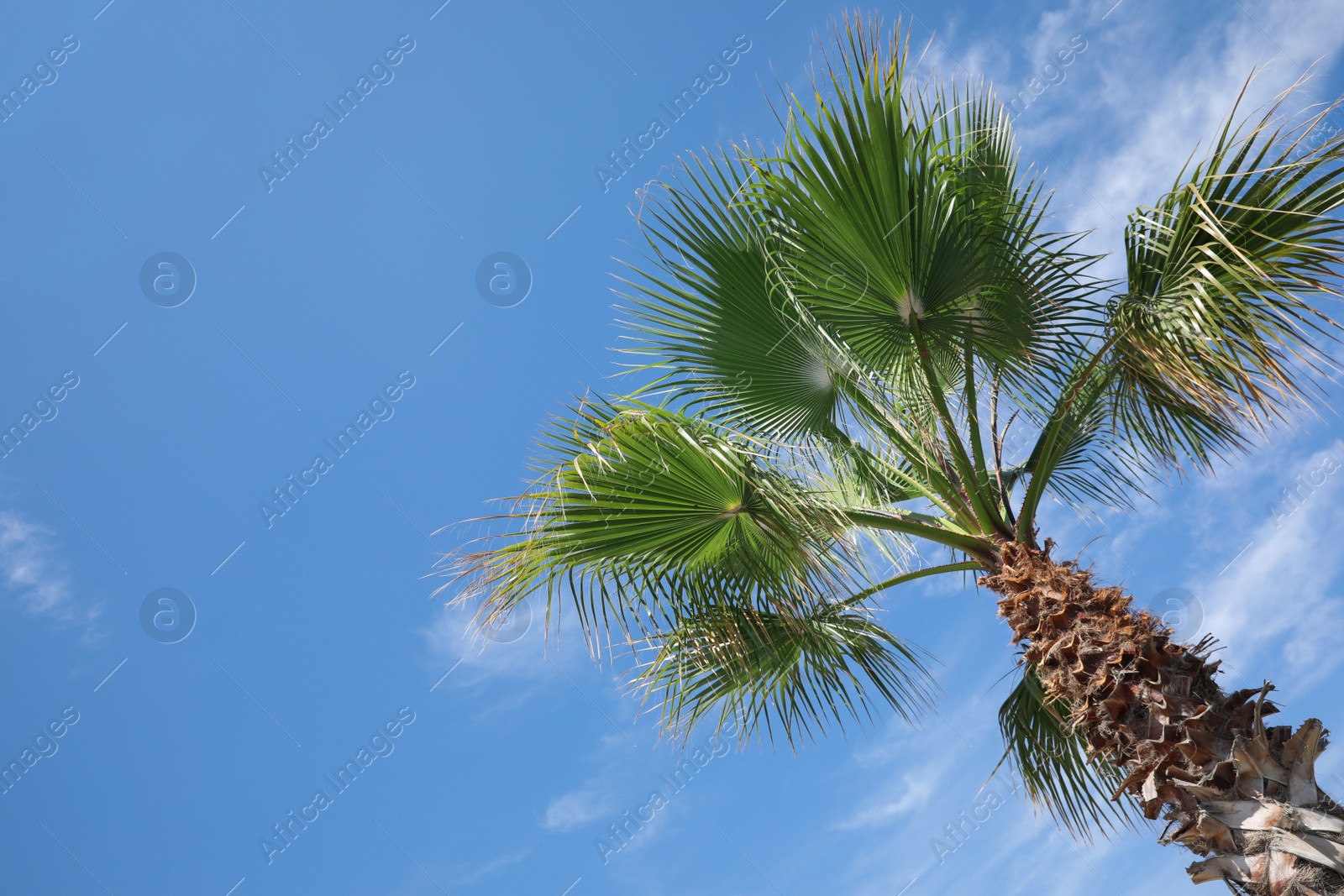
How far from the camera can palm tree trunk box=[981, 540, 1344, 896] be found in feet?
12.2

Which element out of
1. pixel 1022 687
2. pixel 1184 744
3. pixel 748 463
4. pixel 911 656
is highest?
pixel 748 463

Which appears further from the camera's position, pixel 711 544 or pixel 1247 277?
pixel 711 544

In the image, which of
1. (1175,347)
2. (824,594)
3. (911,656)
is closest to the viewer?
(1175,347)

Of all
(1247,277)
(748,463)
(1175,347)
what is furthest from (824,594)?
(1247,277)

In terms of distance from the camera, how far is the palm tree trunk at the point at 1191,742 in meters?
3.71

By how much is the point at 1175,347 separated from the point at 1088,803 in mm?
2822

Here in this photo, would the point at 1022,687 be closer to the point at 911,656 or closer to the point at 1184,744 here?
the point at 911,656

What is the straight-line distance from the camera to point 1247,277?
4164 millimetres

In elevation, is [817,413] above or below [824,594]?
above

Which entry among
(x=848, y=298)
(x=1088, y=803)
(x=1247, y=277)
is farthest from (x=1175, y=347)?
(x=1088, y=803)

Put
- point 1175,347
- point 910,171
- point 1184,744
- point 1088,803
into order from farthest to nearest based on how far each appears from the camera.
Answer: point 1088,803 < point 910,171 < point 1175,347 < point 1184,744

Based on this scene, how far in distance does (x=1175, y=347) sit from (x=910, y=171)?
1449mm

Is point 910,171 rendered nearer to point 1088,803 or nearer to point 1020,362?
point 1020,362

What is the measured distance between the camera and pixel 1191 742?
392 cm
